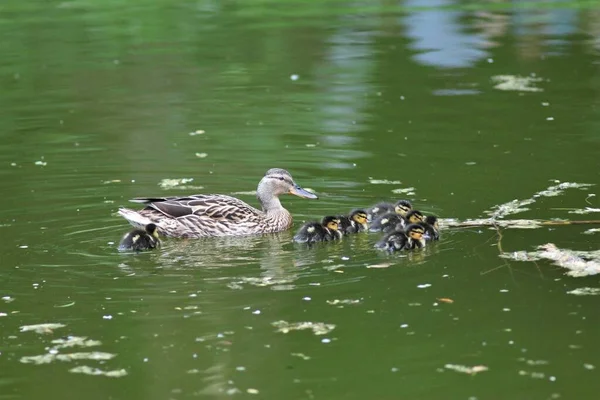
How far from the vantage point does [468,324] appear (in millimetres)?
7121

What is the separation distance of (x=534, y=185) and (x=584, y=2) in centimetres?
1141

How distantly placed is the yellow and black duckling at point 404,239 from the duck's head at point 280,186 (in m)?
1.50

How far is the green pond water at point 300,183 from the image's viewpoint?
657 centimetres

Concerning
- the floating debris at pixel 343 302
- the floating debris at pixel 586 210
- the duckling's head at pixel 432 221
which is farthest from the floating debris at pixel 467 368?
the floating debris at pixel 586 210

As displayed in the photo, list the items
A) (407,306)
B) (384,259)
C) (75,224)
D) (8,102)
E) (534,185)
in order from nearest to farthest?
(407,306), (384,259), (75,224), (534,185), (8,102)

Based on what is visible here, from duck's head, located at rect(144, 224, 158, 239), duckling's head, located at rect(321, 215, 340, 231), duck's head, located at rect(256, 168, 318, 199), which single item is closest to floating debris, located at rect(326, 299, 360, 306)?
duckling's head, located at rect(321, 215, 340, 231)

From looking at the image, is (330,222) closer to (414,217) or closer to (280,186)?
(414,217)

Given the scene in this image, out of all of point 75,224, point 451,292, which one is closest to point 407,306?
point 451,292

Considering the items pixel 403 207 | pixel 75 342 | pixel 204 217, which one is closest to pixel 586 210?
pixel 403 207

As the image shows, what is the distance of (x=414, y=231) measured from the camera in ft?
28.3

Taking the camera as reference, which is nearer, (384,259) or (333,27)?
(384,259)

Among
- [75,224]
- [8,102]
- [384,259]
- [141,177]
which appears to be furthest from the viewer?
[8,102]

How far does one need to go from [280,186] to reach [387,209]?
2.99 ft

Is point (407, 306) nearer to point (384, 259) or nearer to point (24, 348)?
point (384, 259)
